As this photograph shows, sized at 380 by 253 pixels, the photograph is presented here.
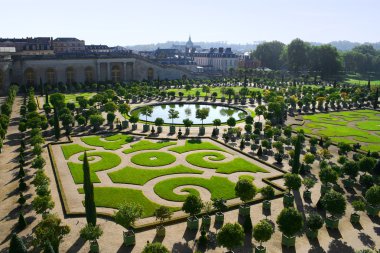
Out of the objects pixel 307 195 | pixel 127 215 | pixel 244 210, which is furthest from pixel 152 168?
pixel 307 195

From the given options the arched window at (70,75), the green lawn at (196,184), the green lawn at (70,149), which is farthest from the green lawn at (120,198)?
the arched window at (70,75)

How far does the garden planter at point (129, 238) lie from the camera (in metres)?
34.9

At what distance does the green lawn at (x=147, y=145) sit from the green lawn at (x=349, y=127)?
33513 millimetres

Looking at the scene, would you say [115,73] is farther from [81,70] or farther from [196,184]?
[196,184]

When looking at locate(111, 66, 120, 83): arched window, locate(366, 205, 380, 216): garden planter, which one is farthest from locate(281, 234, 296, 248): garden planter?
locate(111, 66, 120, 83): arched window

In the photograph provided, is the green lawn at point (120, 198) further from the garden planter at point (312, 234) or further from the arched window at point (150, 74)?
the arched window at point (150, 74)

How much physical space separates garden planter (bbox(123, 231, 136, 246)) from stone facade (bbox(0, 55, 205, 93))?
107771mm

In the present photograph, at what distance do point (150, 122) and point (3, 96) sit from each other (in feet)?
211

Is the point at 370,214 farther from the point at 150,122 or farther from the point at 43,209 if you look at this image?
the point at 150,122

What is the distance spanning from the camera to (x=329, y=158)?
61406mm

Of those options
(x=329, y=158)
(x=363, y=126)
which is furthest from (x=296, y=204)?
(x=363, y=126)

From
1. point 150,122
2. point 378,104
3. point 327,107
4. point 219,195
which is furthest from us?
point 378,104

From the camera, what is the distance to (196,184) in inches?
1959

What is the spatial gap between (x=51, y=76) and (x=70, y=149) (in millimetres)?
87016
